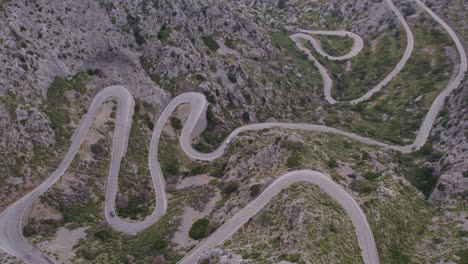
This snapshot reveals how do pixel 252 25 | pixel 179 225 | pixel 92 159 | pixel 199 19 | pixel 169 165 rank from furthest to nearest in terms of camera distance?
pixel 252 25, pixel 199 19, pixel 169 165, pixel 92 159, pixel 179 225

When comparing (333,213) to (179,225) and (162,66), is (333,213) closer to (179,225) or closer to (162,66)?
(179,225)

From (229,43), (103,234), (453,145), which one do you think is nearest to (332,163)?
(453,145)

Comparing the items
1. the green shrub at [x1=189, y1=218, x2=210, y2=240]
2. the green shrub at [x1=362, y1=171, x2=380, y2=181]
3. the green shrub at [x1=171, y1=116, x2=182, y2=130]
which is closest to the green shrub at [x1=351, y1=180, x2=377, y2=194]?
the green shrub at [x1=362, y1=171, x2=380, y2=181]

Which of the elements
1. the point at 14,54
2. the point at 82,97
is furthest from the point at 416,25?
the point at 14,54

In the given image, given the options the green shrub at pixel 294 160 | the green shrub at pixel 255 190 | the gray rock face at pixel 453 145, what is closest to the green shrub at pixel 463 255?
the gray rock face at pixel 453 145

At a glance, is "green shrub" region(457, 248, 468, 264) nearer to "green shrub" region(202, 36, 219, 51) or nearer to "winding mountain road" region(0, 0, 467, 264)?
"winding mountain road" region(0, 0, 467, 264)

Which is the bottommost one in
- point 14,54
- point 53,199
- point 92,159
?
point 53,199
